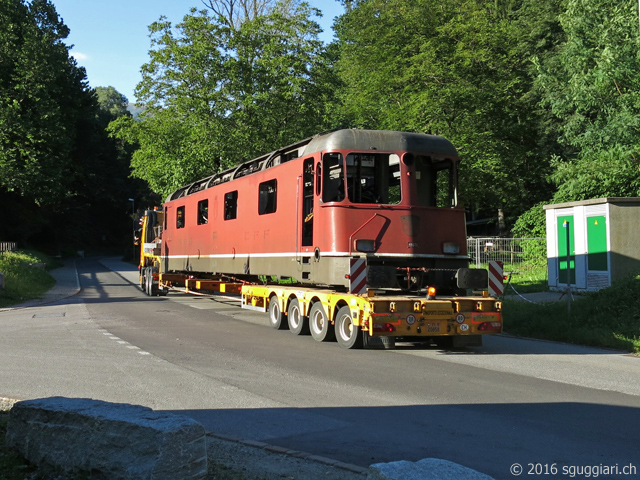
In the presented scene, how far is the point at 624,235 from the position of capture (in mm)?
19469

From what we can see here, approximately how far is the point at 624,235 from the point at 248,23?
19869mm

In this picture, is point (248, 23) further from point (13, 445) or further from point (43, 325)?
point (13, 445)

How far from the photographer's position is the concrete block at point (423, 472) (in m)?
3.56

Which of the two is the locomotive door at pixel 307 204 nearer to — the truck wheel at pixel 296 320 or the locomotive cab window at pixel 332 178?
the locomotive cab window at pixel 332 178

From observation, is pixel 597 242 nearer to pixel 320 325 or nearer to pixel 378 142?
pixel 378 142

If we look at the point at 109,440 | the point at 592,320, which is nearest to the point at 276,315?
the point at 592,320

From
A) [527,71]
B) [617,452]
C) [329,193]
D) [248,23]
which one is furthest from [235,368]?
[527,71]

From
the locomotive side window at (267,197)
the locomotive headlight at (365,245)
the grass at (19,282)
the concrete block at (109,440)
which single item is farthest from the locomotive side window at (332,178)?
the grass at (19,282)

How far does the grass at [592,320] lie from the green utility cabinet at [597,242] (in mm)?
3704

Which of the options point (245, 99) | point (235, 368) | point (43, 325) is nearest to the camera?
point (235, 368)

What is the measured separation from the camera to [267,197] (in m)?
15.6

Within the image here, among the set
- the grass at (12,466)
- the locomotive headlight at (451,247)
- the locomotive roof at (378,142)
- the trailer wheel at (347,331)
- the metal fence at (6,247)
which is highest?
the locomotive roof at (378,142)

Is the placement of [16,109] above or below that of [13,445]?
above

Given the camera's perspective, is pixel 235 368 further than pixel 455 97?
No
